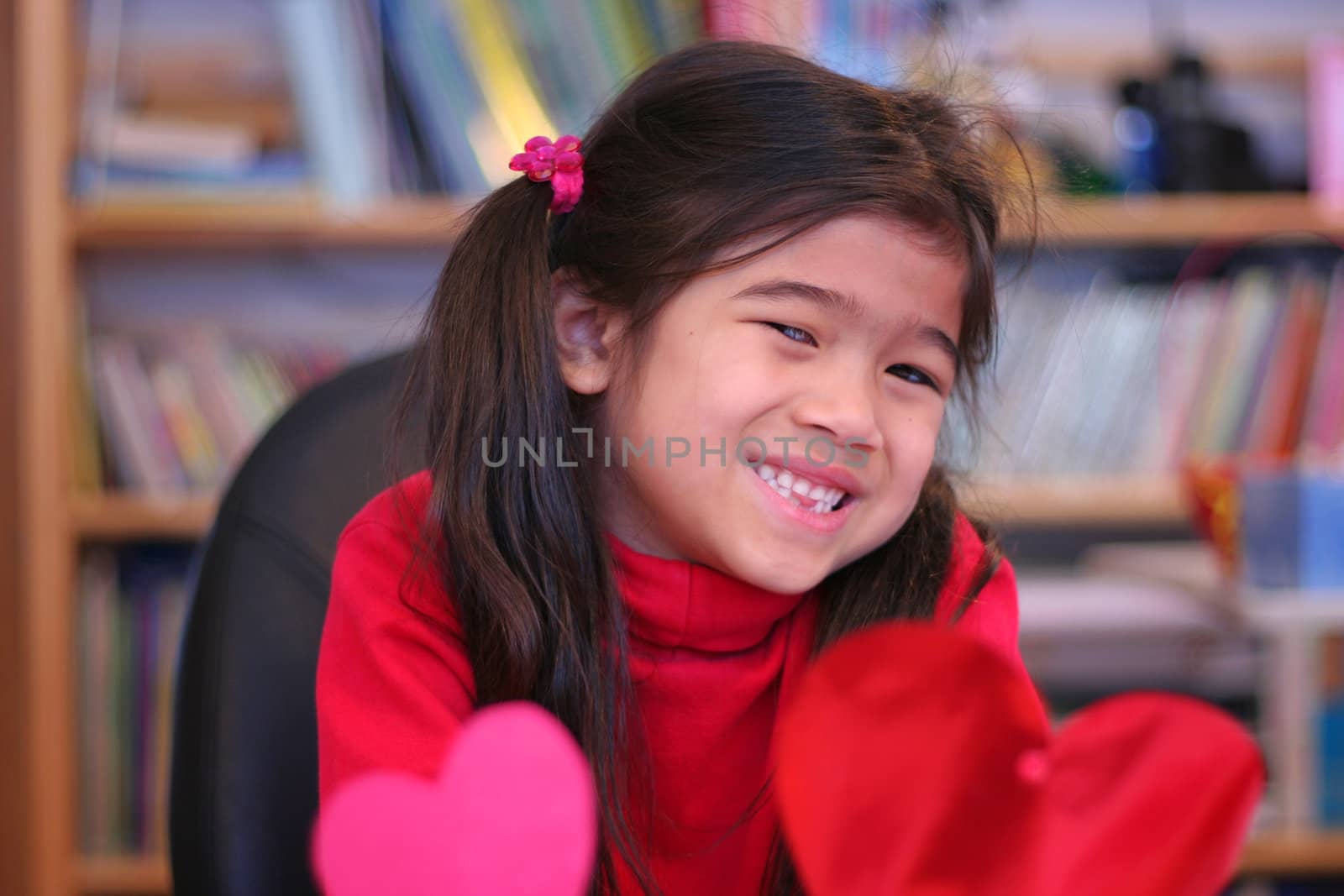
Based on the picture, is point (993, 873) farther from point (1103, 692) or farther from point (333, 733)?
point (1103, 692)

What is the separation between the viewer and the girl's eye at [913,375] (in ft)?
2.43

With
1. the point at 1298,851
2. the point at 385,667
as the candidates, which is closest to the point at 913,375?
the point at 385,667

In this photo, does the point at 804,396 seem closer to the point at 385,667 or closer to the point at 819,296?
the point at 819,296

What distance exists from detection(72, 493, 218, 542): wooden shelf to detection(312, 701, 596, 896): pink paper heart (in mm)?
1427

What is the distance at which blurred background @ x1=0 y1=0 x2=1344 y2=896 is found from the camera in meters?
1.63

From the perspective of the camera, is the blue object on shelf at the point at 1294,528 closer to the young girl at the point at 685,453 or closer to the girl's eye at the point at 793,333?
the young girl at the point at 685,453

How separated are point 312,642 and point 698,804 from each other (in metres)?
0.28

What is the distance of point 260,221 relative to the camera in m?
1.67

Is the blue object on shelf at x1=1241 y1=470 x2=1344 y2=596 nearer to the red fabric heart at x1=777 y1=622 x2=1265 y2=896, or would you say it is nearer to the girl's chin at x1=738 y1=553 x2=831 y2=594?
the girl's chin at x1=738 y1=553 x2=831 y2=594

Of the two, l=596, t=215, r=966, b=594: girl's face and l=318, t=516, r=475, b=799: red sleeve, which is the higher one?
l=596, t=215, r=966, b=594: girl's face

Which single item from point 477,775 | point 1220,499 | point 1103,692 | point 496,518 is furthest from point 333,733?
point 1103,692

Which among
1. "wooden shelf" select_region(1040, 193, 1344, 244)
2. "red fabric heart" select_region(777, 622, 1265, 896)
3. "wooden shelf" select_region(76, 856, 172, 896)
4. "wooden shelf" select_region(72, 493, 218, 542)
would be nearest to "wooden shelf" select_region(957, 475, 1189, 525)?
"wooden shelf" select_region(1040, 193, 1344, 244)

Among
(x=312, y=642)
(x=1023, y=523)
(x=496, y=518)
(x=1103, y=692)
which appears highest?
(x=496, y=518)

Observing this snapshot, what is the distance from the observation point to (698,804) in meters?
0.80
